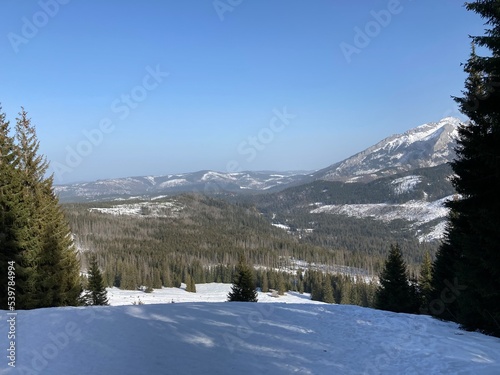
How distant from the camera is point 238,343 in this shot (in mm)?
12281

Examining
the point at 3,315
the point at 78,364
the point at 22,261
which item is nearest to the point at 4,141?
the point at 22,261

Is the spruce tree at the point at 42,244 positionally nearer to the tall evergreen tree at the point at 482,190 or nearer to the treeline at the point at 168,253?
→ the tall evergreen tree at the point at 482,190

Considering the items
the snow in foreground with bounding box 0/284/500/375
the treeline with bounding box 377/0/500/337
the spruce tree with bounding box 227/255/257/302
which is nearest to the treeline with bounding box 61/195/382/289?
the spruce tree with bounding box 227/255/257/302

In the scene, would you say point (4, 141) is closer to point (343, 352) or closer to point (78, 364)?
point (78, 364)

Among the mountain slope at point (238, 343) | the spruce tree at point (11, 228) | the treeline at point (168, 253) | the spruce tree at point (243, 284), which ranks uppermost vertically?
the spruce tree at point (11, 228)

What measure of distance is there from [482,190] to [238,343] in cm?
1193

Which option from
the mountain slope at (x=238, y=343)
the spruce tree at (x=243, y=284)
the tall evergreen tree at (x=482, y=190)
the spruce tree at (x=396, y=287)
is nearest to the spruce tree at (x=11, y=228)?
the mountain slope at (x=238, y=343)

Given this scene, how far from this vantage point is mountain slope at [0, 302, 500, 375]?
10258 millimetres

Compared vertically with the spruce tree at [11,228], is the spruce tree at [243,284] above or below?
below

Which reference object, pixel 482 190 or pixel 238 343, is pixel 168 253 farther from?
pixel 482 190

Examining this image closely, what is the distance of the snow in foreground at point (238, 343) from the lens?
404 inches

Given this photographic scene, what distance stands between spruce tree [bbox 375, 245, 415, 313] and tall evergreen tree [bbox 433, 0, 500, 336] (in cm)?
1586

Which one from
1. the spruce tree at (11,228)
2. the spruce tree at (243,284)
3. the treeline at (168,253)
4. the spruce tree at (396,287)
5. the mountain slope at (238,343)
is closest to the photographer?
the mountain slope at (238,343)

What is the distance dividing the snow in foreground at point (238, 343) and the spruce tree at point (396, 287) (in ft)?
52.8
